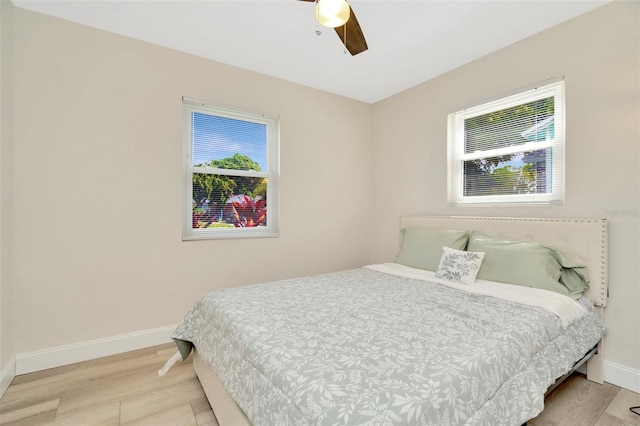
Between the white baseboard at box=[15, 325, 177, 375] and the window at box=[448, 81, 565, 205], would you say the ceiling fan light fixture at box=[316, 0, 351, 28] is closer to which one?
the window at box=[448, 81, 565, 205]

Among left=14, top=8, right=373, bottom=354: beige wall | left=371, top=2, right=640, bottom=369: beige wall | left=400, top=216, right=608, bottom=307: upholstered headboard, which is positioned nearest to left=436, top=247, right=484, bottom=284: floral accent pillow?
left=400, top=216, right=608, bottom=307: upholstered headboard

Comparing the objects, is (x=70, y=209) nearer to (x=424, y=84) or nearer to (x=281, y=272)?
(x=281, y=272)

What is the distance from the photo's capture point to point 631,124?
1.94 metres

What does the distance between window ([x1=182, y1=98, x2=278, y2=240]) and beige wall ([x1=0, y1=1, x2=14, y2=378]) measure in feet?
3.67

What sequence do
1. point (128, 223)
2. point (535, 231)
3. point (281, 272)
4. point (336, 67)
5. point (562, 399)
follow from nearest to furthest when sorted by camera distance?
point (562, 399)
point (535, 231)
point (128, 223)
point (336, 67)
point (281, 272)

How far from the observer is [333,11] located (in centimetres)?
145

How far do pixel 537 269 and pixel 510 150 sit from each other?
1105mm

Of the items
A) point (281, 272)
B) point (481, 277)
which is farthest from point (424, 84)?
point (281, 272)

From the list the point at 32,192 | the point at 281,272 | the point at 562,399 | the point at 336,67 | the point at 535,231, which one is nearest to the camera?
the point at 562,399

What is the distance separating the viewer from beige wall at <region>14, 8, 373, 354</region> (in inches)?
83.9

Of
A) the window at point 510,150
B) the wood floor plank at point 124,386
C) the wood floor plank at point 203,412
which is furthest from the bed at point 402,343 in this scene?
the window at point 510,150

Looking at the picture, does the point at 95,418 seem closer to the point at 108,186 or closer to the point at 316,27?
the point at 108,186

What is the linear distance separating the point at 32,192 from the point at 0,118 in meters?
0.51

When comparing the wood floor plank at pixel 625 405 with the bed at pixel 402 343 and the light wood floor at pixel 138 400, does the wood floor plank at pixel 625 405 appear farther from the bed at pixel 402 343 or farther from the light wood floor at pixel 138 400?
the bed at pixel 402 343
